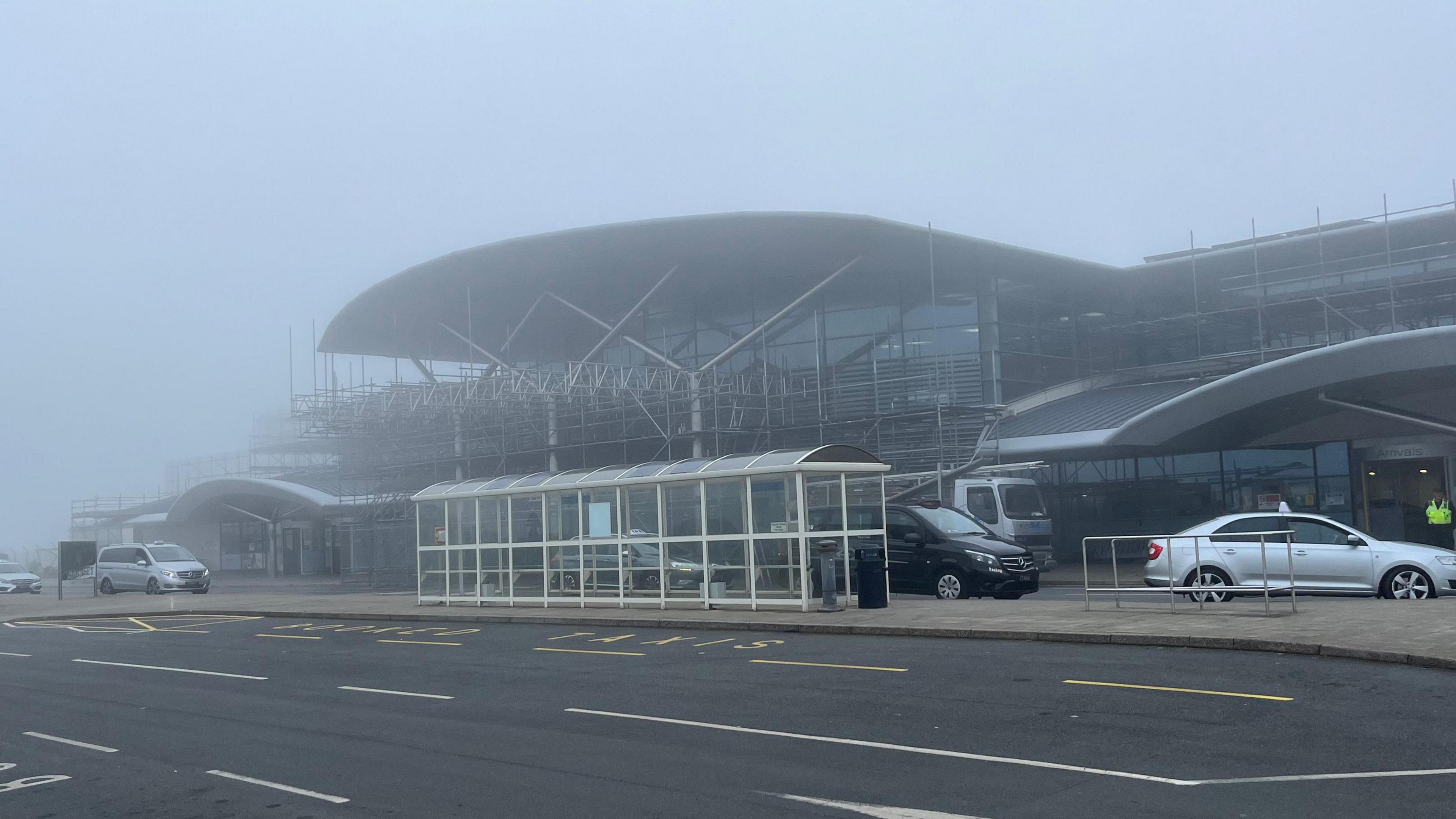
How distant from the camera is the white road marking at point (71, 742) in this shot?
392 inches

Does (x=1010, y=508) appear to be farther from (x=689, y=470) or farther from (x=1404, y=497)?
(x=689, y=470)

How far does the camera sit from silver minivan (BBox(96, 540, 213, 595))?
128 ft

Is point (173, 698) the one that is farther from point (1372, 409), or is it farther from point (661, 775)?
point (1372, 409)

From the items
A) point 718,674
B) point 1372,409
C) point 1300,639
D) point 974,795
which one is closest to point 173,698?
point 718,674

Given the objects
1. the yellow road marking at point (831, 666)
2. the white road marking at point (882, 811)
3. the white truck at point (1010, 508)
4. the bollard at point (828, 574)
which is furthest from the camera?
the white truck at point (1010, 508)

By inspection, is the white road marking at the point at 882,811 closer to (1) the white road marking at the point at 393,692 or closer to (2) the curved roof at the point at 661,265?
(1) the white road marking at the point at 393,692

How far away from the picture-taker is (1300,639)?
13125 mm

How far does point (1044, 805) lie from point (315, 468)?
56.6 metres

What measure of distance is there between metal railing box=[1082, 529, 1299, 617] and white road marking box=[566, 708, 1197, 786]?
7671 millimetres

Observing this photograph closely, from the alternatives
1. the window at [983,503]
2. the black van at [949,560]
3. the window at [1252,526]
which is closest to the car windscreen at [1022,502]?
the window at [983,503]

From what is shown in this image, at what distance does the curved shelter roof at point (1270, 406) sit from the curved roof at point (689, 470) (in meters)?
13.5

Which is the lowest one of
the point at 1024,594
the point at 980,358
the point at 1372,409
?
the point at 1024,594

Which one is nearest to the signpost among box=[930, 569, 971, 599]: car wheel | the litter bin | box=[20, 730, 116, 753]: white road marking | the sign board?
the sign board

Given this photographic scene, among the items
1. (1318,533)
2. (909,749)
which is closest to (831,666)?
(909,749)
